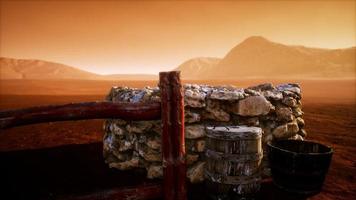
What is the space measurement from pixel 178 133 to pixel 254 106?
207 cm

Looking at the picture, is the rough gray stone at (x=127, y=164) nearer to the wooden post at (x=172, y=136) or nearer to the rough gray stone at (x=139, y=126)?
the rough gray stone at (x=139, y=126)

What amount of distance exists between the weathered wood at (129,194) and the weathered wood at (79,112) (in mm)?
689

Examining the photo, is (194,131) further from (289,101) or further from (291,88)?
(291,88)


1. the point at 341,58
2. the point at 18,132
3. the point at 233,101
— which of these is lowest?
the point at 18,132

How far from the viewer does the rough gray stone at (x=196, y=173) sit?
443 centimetres

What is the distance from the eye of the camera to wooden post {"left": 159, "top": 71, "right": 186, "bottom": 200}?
273 cm

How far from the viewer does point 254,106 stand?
4422mm

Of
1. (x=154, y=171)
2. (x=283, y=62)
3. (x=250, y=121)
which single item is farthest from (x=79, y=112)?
(x=283, y=62)

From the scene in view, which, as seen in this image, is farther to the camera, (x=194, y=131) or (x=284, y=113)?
(x=284, y=113)

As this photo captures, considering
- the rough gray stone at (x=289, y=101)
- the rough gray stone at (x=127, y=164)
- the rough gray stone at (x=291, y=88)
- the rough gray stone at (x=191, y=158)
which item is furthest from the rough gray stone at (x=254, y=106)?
the rough gray stone at (x=127, y=164)

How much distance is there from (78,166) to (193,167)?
8.07ft

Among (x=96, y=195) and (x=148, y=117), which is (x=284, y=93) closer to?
(x=148, y=117)

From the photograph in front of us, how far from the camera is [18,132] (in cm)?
927

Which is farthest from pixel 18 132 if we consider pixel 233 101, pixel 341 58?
pixel 341 58
